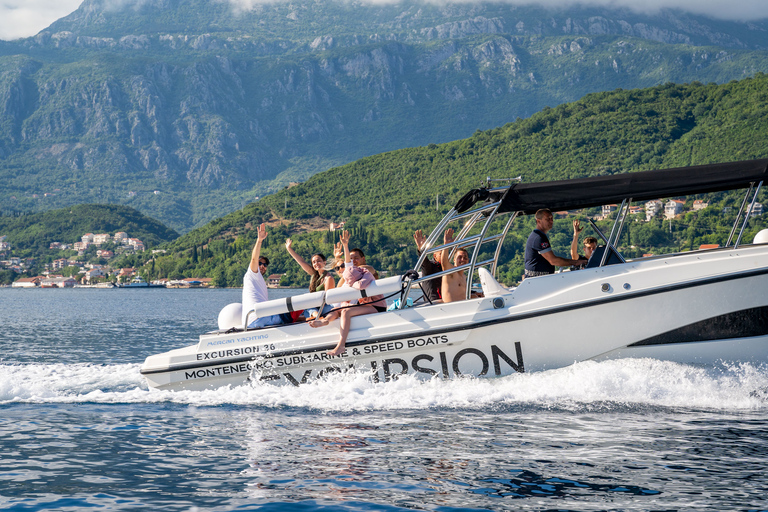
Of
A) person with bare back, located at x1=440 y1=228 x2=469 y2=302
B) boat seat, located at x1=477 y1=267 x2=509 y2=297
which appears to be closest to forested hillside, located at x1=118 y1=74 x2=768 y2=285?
person with bare back, located at x1=440 y1=228 x2=469 y2=302

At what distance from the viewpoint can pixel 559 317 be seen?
7.88 meters

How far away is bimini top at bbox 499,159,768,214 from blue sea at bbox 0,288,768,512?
150cm

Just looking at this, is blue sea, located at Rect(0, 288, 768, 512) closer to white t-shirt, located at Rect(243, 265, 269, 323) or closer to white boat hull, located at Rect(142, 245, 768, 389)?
white boat hull, located at Rect(142, 245, 768, 389)

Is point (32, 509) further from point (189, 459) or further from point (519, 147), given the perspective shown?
point (519, 147)

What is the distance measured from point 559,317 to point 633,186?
5.33 feet

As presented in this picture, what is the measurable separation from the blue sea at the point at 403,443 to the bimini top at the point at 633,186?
150 cm

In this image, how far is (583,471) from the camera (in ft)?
18.3

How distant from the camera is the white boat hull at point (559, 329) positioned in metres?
7.59

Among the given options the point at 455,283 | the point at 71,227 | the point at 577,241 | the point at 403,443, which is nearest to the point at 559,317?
the point at 455,283

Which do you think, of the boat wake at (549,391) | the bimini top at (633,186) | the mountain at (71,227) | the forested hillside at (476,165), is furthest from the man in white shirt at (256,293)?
the mountain at (71,227)

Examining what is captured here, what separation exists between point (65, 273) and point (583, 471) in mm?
150150

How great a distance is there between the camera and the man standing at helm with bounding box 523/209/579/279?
8.25 meters

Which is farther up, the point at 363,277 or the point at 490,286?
the point at 363,277

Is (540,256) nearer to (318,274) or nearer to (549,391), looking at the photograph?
(549,391)
